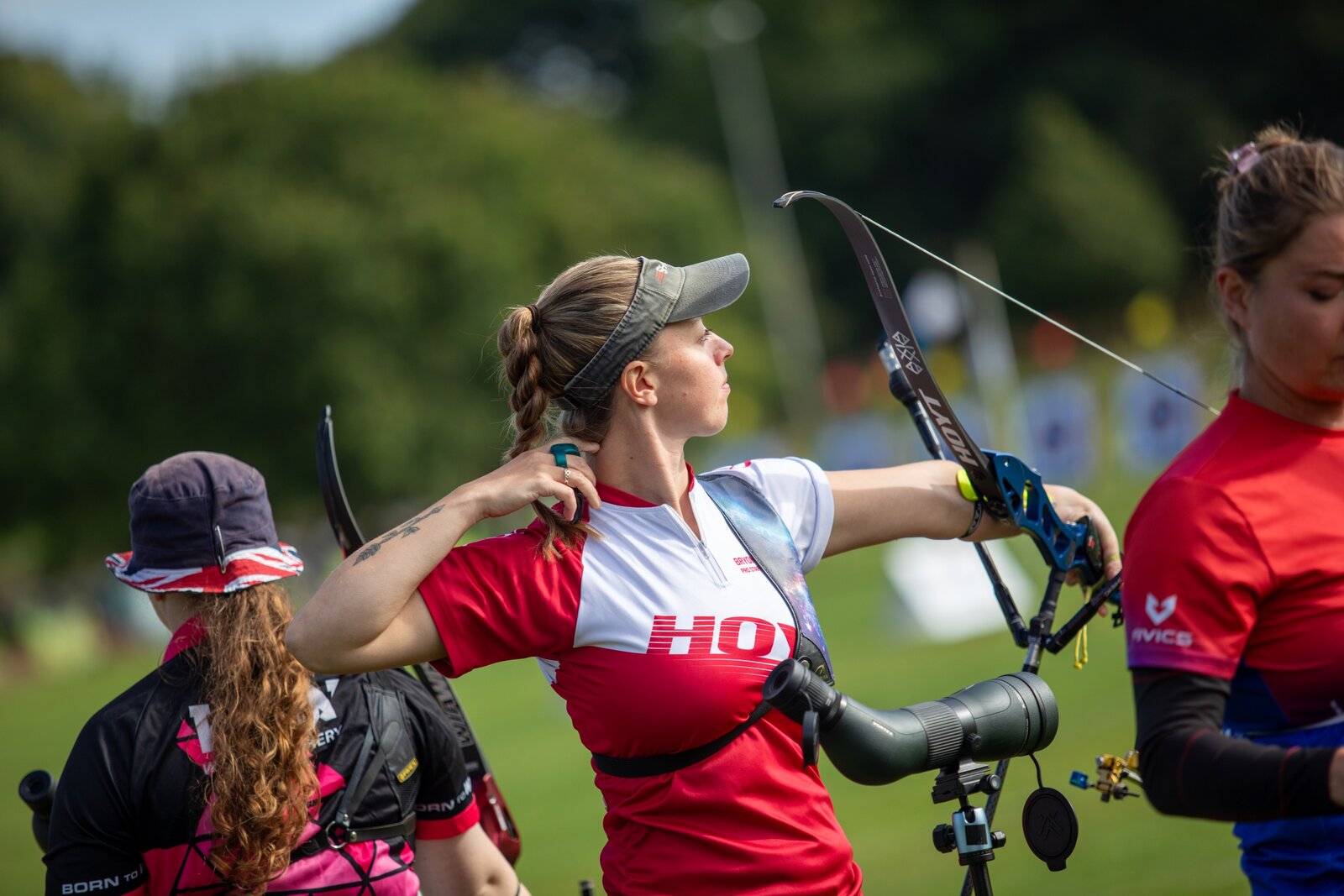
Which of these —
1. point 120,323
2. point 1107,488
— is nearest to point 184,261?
point 120,323

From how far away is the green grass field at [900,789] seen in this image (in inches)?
255

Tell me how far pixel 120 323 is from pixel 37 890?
22253 mm

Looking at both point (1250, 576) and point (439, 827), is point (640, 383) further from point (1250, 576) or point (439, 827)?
point (1250, 576)

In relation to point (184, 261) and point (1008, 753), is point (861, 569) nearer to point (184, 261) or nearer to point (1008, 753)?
point (184, 261)

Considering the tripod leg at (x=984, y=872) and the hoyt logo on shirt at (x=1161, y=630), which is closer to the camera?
the hoyt logo on shirt at (x=1161, y=630)

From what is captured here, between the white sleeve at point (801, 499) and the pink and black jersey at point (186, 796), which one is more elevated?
the white sleeve at point (801, 499)

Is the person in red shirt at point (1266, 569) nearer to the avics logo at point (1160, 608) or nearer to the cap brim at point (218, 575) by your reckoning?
the avics logo at point (1160, 608)

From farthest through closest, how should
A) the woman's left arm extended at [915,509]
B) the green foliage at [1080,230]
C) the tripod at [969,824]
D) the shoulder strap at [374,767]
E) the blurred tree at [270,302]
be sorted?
the green foliage at [1080,230] → the blurred tree at [270,302] → the woman's left arm extended at [915,509] → the shoulder strap at [374,767] → the tripod at [969,824]

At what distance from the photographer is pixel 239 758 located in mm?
2566

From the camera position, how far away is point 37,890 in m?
8.79

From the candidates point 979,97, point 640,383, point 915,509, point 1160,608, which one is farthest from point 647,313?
point 979,97

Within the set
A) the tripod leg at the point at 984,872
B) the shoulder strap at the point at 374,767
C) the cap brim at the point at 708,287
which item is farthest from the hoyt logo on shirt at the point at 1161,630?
the shoulder strap at the point at 374,767

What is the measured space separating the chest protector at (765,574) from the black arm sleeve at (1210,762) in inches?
24.0

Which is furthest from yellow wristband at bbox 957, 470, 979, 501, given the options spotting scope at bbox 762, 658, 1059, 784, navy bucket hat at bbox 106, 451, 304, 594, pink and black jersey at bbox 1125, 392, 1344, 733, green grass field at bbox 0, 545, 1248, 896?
green grass field at bbox 0, 545, 1248, 896
